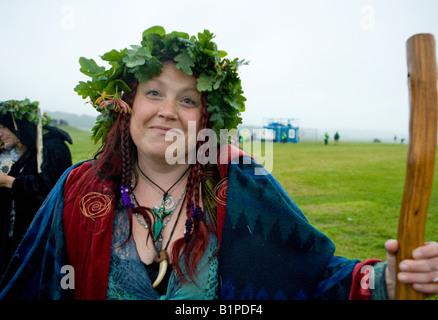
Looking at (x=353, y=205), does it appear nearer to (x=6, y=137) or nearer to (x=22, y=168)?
(x=22, y=168)

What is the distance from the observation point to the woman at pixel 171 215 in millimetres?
1920

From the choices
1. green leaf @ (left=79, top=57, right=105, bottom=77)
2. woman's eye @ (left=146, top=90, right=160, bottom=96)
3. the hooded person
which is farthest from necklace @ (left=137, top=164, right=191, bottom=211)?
the hooded person

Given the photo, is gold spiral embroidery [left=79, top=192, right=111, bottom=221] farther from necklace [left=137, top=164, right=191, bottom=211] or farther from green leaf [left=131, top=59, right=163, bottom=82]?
green leaf [left=131, top=59, right=163, bottom=82]

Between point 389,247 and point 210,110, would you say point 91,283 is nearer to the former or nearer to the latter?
point 210,110

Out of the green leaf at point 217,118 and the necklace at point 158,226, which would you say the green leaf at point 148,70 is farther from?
the necklace at point 158,226

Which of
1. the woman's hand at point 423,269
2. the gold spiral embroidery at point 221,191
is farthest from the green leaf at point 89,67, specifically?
the woman's hand at point 423,269

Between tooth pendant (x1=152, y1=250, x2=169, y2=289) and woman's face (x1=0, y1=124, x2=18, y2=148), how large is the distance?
11.9 ft

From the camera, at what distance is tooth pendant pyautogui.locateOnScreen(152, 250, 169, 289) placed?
1.90 m

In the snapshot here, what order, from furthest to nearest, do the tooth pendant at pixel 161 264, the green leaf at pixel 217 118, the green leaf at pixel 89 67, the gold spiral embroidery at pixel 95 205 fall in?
1. the green leaf at pixel 89 67
2. the green leaf at pixel 217 118
3. the gold spiral embroidery at pixel 95 205
4. the tooth pendant at pixel 161 264

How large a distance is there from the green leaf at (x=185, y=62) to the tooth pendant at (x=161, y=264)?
1.26 m

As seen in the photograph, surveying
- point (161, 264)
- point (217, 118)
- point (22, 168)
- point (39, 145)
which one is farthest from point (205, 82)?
point (22, 168)

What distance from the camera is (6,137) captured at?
4305mm

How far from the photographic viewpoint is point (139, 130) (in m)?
2.10
